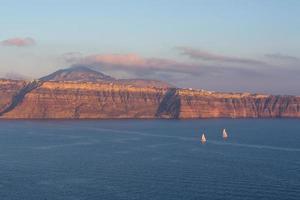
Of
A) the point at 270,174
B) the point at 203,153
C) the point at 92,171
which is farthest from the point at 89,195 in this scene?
the point at 203,153

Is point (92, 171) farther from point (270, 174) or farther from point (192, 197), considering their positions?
point (270, 174)

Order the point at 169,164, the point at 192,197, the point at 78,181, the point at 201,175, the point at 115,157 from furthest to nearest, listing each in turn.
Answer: the point at 115,157 < the point at 169,164 < the point at 201,175 < the point at 78,181 < the point at 192,197

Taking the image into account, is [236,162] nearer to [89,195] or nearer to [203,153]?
[203,153]

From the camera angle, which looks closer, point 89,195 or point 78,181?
point 89,195

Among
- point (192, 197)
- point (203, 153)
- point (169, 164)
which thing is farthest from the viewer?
point (203, 153)

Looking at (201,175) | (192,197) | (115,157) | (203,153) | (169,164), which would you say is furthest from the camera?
(203,153)

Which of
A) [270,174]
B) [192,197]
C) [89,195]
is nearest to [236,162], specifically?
[270,174]

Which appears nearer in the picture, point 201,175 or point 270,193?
point 270,193

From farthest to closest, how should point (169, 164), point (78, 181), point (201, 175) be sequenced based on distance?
point (169, 164) → point (201, 175) → point (78, 181)
